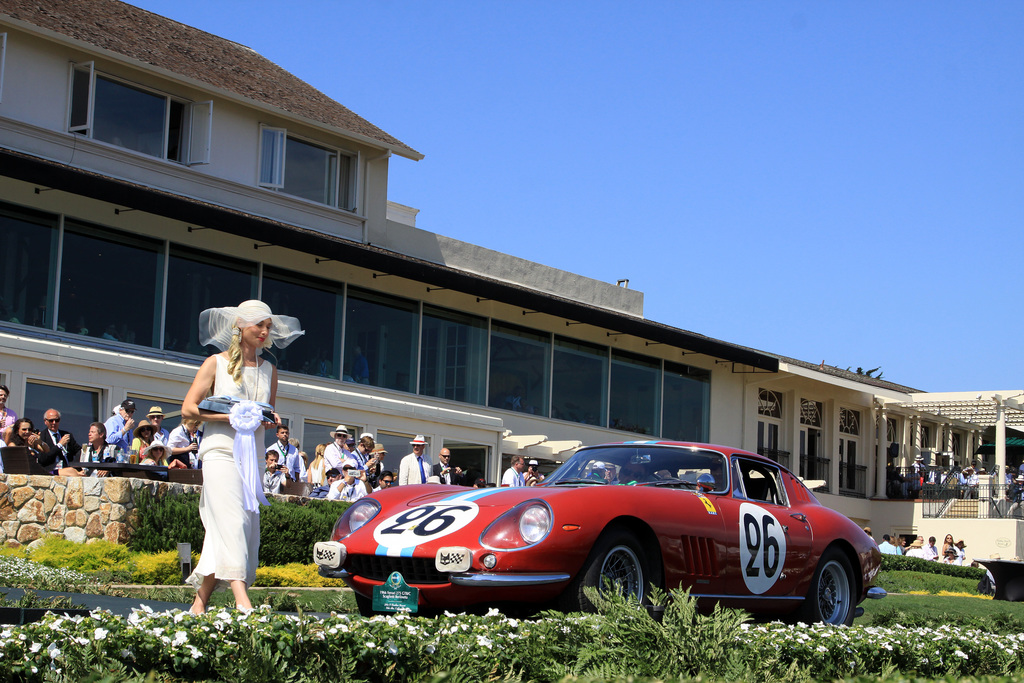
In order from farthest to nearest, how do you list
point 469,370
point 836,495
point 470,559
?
point 836,495 → point 469,370 → point 470,559

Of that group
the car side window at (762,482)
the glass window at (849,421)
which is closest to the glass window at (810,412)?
the glass window at (849,421)

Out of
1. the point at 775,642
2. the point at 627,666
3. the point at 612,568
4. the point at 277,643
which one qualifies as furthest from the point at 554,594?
the point at 277,643

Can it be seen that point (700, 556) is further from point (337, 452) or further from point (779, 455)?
point (779, 455)

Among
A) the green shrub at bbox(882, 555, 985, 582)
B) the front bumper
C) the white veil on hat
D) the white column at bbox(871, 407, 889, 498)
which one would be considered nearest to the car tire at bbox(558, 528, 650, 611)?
the front bumper

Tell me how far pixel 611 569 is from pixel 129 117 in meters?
15.2

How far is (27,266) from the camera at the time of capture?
1719cm

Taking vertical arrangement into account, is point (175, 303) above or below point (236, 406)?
above

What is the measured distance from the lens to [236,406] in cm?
662

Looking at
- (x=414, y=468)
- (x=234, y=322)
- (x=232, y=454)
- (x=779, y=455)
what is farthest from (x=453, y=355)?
(x=232, y=454)

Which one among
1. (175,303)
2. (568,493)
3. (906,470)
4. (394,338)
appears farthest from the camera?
(906,470)

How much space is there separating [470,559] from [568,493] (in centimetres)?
90

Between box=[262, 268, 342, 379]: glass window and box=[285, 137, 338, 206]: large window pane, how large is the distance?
8.09 feet

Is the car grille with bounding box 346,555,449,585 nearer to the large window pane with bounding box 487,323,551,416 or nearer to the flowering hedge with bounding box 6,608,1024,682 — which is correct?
the flowering hedge with bounding box 6,608,1024,682

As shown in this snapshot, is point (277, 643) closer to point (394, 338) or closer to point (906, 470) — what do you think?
point (394, 338)
